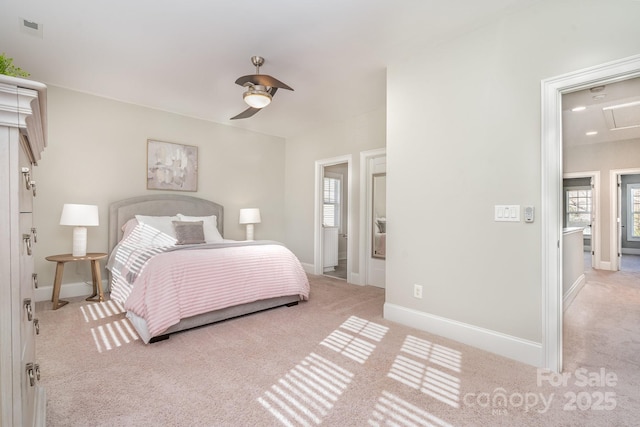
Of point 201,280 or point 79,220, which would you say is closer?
point 201,280

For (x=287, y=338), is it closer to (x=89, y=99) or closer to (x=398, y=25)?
(x=398, y=25)

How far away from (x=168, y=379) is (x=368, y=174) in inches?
136

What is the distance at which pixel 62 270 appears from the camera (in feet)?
11.1

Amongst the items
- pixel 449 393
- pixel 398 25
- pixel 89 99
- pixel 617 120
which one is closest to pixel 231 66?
pixel 398 25

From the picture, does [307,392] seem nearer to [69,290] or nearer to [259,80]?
[259,80]

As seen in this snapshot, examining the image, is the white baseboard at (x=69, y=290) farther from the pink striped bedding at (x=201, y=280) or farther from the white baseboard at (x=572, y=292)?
the white baseboard at (x=572, y=292)

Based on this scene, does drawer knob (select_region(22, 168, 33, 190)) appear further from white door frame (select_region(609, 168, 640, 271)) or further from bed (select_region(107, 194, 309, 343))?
white door frame (select_region(609, 168, 640, 271))

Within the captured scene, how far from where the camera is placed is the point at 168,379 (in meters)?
1.95

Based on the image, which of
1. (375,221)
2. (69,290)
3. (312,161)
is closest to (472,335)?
(375,221)

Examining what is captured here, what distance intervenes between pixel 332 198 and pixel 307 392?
520 centimetres

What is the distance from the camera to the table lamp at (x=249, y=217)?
16.7 ft

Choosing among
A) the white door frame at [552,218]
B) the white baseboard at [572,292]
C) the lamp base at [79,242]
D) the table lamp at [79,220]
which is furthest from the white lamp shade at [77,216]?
the white baseboard at [572,292]

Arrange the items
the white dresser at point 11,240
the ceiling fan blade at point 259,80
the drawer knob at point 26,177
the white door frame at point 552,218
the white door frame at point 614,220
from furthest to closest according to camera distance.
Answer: the white door frame at point 614,220, the ceiling fan blade at point 259,80, the white door frame at point 552,218, the drawer knob at point 26,177, the white dresser at point 11,240

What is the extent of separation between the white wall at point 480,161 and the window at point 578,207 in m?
8.51
